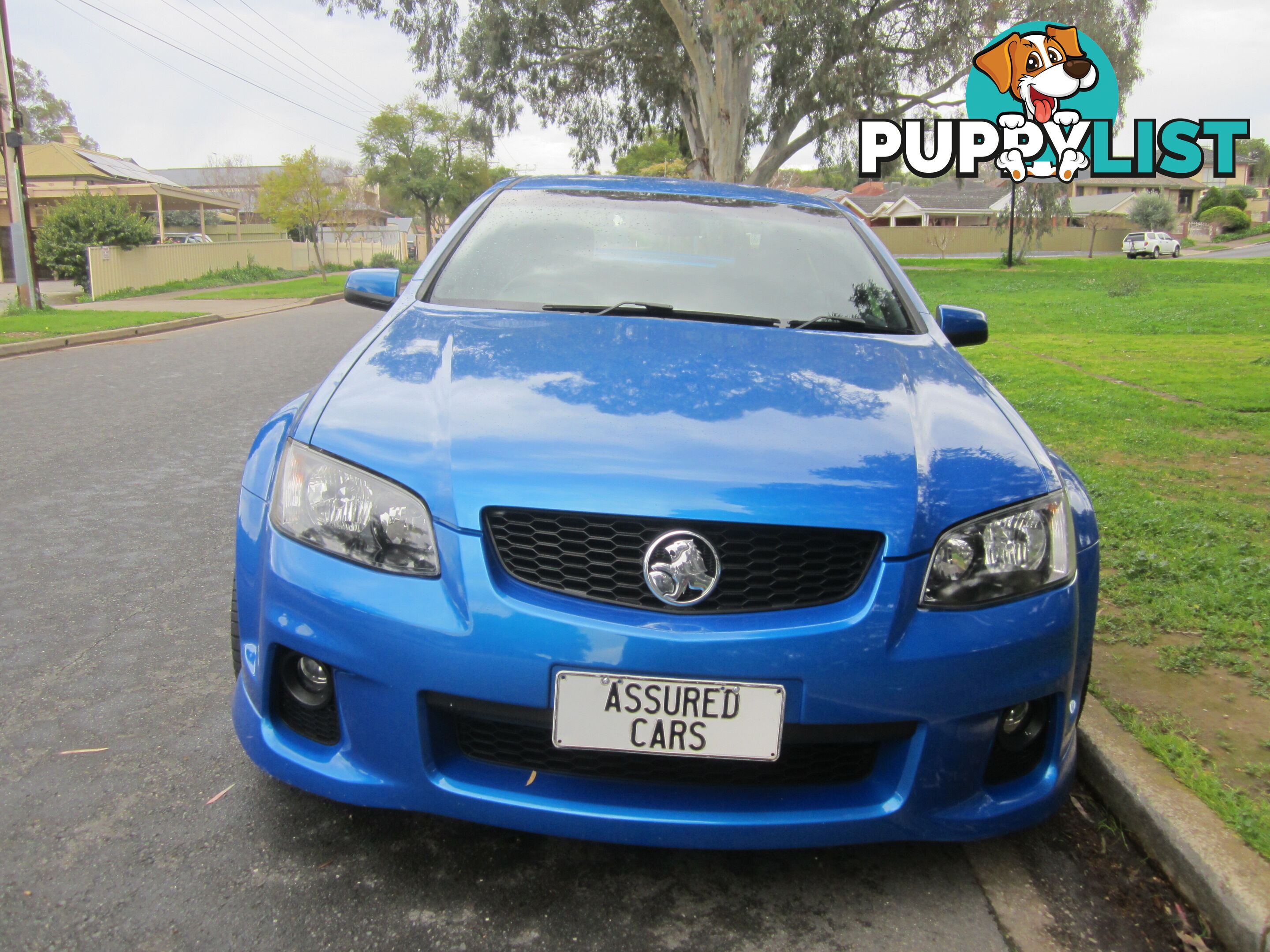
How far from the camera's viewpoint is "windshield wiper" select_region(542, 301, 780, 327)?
288 centimetres

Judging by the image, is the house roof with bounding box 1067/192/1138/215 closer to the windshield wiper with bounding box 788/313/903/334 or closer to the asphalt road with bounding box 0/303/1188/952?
the windshield wiper with bounding box 788/313/903/334

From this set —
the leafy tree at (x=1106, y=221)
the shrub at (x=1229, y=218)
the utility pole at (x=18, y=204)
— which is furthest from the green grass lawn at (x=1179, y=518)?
the shrub at (x=1229, y=218)

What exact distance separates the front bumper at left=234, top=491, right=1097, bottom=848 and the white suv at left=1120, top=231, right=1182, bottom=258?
55.5 meters

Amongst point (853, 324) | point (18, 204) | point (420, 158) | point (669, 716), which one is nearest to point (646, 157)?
point (420, 158)

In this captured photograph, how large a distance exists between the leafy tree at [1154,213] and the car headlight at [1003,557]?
71937mm

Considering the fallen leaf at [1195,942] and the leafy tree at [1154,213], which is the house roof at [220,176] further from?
the fallen leaf at [1195,942]

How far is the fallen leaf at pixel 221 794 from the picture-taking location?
7.59 feet

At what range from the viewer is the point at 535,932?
1910 millimetres

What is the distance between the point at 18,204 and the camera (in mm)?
18391

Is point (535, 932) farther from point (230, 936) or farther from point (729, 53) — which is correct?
point (729, 53)

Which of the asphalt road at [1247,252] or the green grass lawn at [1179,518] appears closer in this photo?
the green grass lawn at [1179,518]

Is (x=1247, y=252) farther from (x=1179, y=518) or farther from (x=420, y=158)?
(x=1179, y=518)

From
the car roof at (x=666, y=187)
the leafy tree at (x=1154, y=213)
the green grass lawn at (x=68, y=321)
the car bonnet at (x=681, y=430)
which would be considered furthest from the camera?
the leafy tree at (x=1154, y=213)

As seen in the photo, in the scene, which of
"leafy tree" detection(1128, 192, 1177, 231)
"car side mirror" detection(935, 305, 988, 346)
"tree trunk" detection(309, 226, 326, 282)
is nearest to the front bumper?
"car side mirror" detection(935, 305, 988, 346)
